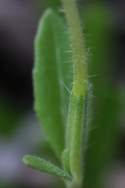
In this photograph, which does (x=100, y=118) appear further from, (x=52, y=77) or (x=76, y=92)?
(x=76, y=92)

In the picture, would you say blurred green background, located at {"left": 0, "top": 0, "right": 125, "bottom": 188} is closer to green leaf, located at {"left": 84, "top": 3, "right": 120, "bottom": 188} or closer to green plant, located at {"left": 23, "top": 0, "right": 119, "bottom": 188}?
green leaf, located at {"left": 84, "top": 3, "right": 120, "bottom": 188}

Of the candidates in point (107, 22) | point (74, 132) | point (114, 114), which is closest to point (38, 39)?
A: point (74, 132)

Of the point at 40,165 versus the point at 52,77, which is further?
the point at 52,77

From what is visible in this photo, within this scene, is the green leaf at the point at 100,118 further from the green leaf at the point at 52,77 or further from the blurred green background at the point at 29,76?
the green leaf at the point at 52,77

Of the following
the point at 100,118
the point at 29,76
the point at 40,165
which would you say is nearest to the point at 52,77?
the point at 40,165

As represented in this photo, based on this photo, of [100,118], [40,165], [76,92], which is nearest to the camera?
[76,92]

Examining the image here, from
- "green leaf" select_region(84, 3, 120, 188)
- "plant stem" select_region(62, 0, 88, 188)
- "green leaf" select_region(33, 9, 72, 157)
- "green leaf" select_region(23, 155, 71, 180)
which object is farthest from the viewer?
"green leaf" select_region(84, 3, 120, 188)

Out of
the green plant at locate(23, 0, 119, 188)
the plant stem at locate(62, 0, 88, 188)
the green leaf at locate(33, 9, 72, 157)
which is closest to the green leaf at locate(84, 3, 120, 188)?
the green plant at locate(23, 0, 119, 188)
